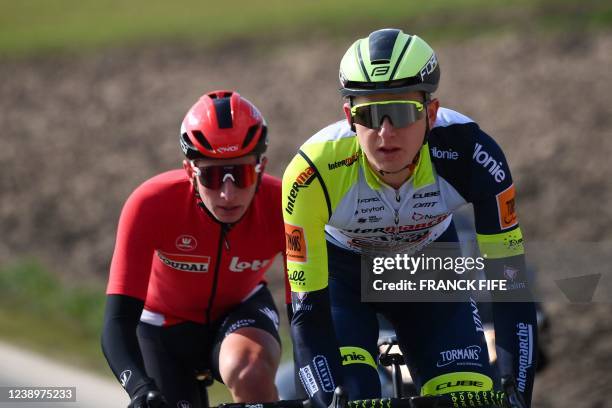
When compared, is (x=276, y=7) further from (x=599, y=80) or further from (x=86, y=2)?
(x=599, y=80)

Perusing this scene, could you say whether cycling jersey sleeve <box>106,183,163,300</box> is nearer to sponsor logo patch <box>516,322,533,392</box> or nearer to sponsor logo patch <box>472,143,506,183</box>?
sponsor logo patch <box>472,143,506,183</box>

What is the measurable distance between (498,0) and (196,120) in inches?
684

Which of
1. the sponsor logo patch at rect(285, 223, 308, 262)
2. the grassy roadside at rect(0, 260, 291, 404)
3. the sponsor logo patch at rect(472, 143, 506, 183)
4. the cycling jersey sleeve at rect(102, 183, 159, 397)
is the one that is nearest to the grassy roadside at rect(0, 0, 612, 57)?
the grassy roadside at rect(0, 260, 291, 404)

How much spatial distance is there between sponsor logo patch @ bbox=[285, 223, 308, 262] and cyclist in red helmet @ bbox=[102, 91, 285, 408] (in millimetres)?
772

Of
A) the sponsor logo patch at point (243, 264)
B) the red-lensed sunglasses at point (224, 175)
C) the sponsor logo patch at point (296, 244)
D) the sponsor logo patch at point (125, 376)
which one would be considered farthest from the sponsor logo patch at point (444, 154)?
the sponsor logo patch at point (125, 376)

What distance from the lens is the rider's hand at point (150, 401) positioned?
5.03 metres

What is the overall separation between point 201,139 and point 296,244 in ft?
3.56

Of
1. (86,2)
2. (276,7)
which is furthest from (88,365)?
(86,2)

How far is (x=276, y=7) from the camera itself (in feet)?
89.5

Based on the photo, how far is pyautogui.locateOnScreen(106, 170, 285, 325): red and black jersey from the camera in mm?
5984

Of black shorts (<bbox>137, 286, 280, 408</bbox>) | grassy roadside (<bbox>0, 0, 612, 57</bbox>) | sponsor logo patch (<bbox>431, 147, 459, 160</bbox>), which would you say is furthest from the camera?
grassy roadside (<bbox>0, 0, 612, 57</bbox>)

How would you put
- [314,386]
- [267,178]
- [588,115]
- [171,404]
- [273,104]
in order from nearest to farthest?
[314,386], [171,404], [267,178], [588,115], [273,104]

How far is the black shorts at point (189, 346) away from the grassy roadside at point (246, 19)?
13.9 metres

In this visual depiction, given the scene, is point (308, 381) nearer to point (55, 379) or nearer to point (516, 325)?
point (516, 325)
